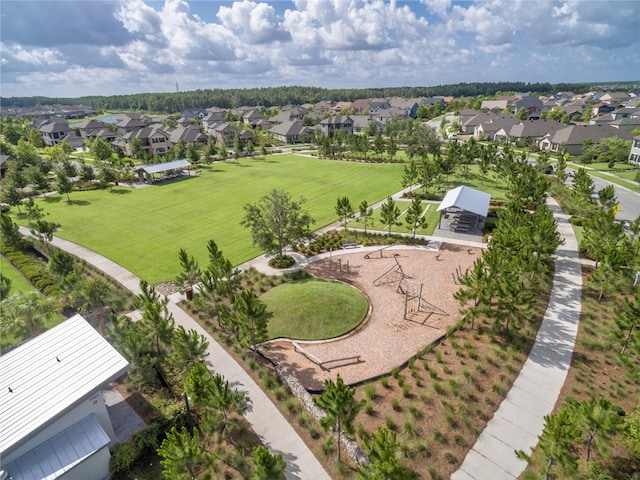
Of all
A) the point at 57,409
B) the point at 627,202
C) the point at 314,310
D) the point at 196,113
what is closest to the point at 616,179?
the point at 627,202

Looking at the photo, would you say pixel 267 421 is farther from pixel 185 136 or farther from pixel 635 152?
pixel 185 136

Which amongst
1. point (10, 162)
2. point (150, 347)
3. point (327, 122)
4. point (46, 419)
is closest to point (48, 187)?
point (10, 162)

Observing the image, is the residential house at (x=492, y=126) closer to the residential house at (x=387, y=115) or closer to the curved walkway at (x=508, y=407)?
the residential house at (x=387, y=115)

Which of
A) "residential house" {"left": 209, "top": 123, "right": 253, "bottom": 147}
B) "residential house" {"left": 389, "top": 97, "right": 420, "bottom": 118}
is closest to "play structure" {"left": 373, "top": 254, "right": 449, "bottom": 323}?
"residential house" {"left": 209, "top": 123, "right": 253, "bottom": 147}

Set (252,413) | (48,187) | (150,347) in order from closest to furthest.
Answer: (252,413), (150,347), (48,187)

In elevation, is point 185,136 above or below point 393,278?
above

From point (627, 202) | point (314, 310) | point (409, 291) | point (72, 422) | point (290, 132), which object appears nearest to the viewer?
point (72, 422)

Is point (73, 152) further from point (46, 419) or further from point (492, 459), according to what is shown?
point (492, 459)

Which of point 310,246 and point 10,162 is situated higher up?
point 10,162
